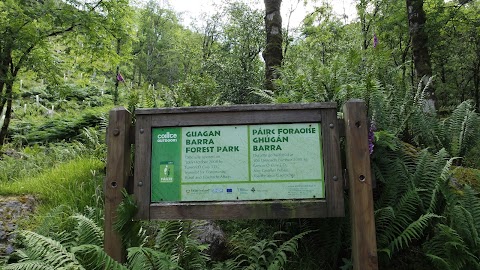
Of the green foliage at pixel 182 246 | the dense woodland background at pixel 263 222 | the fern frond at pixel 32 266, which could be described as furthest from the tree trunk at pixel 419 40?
the fern frond at pixel 32 266

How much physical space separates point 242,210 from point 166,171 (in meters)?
0.59

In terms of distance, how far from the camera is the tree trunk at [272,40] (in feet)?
22.9

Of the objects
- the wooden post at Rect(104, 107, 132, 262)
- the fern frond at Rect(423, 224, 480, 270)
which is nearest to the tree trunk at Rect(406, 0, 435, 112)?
the fern frond at Rect(423, 224, 480, 270)

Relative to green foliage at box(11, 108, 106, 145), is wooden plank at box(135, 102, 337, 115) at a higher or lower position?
lower

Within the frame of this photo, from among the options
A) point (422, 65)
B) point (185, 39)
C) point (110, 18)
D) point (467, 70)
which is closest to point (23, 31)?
point (110, 18)

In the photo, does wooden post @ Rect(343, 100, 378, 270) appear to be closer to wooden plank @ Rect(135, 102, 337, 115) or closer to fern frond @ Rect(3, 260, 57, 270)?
wooden plank @ Rect(135, 102, 337, 115)

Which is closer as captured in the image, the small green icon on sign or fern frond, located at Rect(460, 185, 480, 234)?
the small green icon on sign

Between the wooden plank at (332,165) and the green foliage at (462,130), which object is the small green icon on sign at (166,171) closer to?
the wooden plank at (332,165)

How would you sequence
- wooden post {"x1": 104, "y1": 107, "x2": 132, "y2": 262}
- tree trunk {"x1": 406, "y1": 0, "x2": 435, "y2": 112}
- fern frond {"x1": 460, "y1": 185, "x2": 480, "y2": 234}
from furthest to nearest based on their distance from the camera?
tree trunk {"x1": 406, "y1": 0, "x2": 435, "y2": 112}
fern frond {"x1": 460, "y1": 185, "x2": 480, "y2": 234}
wooden post {"x1": 104, "y1": 107, "x2": 132, "y2": 262}

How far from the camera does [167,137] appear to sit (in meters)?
2.65

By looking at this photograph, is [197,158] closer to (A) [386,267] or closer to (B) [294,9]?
(A) [386,267]

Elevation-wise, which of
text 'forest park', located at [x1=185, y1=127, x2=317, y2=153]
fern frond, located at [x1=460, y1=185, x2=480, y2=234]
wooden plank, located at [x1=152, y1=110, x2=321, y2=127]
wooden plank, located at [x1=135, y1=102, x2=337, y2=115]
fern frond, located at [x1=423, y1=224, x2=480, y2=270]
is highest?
wooden plank, located at [x1=135, y1=102, x2=337, y2=115]

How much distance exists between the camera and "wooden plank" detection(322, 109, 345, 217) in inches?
98.0

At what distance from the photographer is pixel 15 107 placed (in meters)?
15.0
